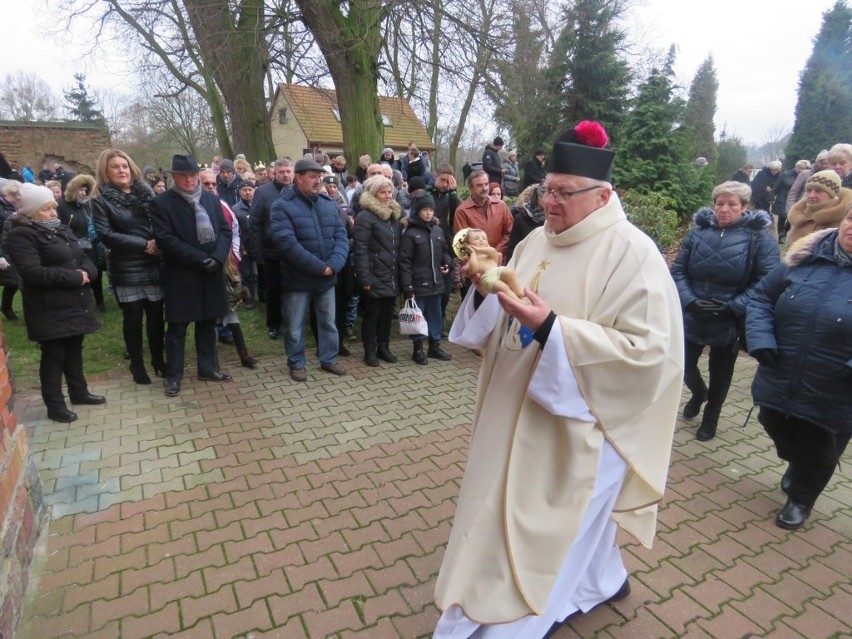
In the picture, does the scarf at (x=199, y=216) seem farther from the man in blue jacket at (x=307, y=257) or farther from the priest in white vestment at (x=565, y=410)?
the priest in white vestment at (x=565, y=410)

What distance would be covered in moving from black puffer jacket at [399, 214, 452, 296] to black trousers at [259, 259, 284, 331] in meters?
1.64

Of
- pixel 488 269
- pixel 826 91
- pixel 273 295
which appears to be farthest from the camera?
pixel 826 91

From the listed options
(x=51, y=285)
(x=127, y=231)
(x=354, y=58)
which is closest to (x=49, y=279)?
(x=51, y=285)

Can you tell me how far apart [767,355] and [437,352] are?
3.55m

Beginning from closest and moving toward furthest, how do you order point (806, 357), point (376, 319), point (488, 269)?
point (488, 269) → point (806, 357) → point (376, 319)

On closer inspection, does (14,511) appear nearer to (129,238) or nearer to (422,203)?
(129,238)

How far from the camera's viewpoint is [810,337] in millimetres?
3055

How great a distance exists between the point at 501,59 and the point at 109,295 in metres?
7.77

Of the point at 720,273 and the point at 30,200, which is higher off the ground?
the point at 30,200

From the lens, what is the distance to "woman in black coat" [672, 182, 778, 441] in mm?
4031

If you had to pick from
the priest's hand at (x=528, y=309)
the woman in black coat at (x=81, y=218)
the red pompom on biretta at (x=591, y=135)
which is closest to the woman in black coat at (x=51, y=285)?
the woman in black coat at (x=81, y=218)

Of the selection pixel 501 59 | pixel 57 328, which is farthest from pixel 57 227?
pixel 501 59

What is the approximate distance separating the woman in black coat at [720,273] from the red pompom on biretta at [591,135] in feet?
7.89

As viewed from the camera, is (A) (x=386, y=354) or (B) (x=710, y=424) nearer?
(B) (x=710, y=424)
